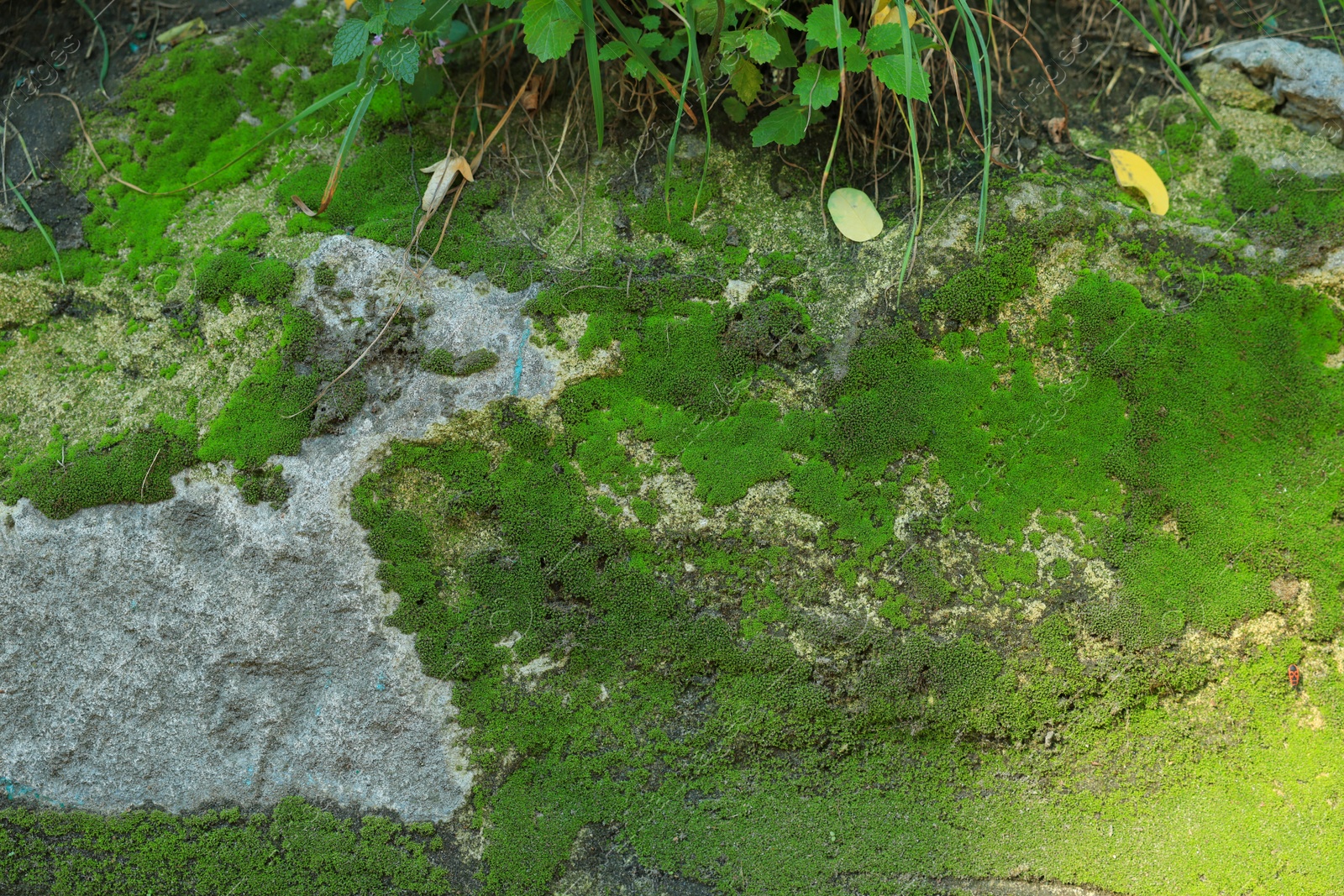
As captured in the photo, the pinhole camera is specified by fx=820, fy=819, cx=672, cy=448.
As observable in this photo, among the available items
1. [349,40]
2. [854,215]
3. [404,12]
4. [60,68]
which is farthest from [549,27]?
[60,68]

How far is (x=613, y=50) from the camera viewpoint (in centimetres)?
214

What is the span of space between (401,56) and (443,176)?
1.10ft

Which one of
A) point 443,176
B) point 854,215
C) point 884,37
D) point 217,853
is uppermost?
point 884,37

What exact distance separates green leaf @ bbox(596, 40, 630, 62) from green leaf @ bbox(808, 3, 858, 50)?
0.48 m

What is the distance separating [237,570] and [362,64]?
1371mm

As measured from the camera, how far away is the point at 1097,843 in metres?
2.03

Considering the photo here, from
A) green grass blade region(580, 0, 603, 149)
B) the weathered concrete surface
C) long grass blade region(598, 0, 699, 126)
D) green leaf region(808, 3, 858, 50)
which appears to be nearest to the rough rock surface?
green leaf region(808, 3, 858, 50)

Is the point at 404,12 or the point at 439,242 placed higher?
the point at 404,12

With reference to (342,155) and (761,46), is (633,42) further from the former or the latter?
(342,155)

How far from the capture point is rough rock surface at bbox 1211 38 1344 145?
8.32ft

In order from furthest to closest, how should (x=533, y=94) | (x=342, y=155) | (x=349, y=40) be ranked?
(x=533, y=94)
(x=342, y=155)
(x=349, y=40)

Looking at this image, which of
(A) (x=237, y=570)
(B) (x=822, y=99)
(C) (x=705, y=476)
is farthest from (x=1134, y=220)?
(A) (x=237, y=570)

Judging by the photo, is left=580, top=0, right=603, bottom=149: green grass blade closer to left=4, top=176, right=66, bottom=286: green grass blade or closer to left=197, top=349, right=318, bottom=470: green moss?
left=197, top=349, right=318, bottom=470: green moss

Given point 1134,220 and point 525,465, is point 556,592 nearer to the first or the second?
point 525,465
